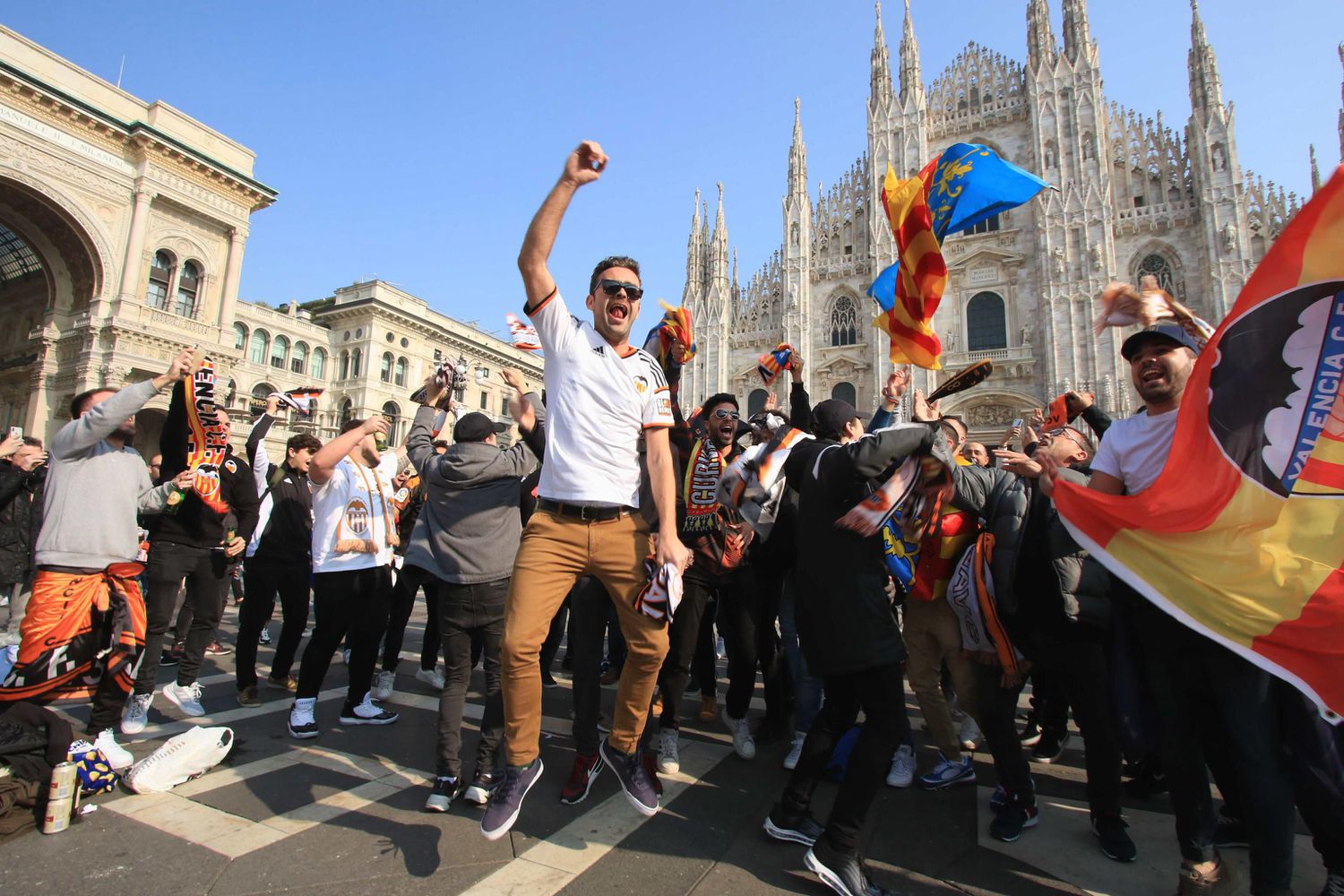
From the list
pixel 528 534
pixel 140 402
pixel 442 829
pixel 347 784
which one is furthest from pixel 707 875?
pixel 140 402

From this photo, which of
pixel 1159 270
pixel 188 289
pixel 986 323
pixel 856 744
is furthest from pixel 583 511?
A: pixel 188 289

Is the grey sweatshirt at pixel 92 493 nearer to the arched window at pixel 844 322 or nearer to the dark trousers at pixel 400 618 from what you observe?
the dark trousers at pixel 400 618

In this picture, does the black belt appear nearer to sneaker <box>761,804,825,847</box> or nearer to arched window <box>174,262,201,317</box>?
sneaker <box>761,804,825,847</box>

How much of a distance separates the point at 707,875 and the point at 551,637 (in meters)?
3.44

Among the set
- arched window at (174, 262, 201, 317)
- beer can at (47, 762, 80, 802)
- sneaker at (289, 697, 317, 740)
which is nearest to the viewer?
beer can at (47, 762, 80, 802)

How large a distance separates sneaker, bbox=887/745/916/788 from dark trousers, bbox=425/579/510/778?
2.04 m

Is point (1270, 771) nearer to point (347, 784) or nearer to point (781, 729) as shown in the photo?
point (781, 729)

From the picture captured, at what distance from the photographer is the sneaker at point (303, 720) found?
381 cm

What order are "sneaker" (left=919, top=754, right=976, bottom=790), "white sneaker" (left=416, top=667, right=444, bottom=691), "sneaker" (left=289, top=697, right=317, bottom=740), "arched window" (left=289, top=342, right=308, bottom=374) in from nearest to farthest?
1. "sneaker" (left=919, top=754, right=976, bottom=790)
2. "sneaker" (left=289, top=697, right=317, bottom=740)
3. "white sneaker" (left=416, top=667, right=444, bottom=691)
4. "arched window" (left=289, top=342, right=308, bottom=374)

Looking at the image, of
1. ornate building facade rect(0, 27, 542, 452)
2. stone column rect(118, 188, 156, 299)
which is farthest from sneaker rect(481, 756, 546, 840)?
stone column rect(118, 188, 156, 299)

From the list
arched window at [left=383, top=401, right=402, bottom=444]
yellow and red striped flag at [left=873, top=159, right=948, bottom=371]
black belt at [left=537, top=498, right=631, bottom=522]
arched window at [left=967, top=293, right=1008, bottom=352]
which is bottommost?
black belt at [left=537, top=498, right=631, bottom=522]

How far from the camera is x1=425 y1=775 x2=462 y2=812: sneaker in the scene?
2.84 m

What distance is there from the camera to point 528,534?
2625 millimetres

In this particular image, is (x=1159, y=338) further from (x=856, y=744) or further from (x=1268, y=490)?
(x=856, y=744)
